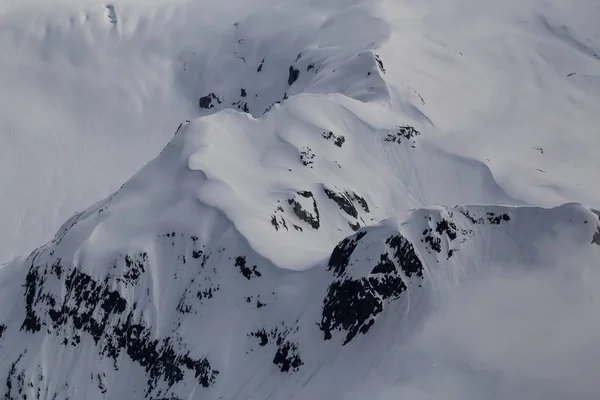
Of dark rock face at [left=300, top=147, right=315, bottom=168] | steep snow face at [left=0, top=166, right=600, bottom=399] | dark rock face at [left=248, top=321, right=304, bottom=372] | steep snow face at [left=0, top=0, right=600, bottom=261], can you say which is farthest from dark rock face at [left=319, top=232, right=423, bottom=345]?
steep snow face at [left=0, top=0, right=600, bottom=261]

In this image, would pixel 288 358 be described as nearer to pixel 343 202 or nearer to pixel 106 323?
pixel 106 323

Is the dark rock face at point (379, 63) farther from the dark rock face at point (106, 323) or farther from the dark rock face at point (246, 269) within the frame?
the dark rock face at point (106, 323)

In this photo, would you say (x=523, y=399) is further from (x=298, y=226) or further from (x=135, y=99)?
(x=135, y=99)

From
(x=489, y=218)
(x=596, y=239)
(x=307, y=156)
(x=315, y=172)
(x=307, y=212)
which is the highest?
(x=489, y=218)

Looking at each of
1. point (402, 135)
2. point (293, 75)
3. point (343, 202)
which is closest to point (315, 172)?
point (343, 202)

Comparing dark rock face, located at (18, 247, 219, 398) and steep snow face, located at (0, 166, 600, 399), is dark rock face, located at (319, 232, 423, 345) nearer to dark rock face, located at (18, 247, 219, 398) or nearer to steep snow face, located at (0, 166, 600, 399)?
steep snow face, located at (0, 166, 600, 399)

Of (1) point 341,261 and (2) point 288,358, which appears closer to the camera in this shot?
(2) point 288,358

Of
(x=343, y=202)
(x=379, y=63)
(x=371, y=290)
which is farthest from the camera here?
(x=379, y=63)

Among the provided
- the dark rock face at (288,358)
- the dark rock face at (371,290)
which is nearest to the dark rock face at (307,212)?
the dark rock face at (371,290)
